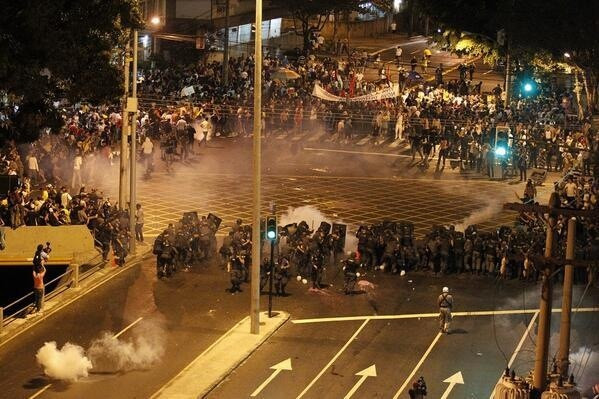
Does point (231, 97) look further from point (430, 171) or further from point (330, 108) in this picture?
point (430, 171)

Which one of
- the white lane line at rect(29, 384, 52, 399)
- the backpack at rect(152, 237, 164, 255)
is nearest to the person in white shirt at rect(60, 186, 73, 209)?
the backpack at rect(152, 237, 164, 255)

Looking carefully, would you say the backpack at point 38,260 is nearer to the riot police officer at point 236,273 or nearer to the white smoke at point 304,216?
the riot police officer at point 236,273

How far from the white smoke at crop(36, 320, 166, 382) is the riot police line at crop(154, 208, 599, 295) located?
4.33 meters

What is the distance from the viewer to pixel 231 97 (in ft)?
164

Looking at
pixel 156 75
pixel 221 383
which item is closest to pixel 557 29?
pixel 156 75

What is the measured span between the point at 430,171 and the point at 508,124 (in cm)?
426

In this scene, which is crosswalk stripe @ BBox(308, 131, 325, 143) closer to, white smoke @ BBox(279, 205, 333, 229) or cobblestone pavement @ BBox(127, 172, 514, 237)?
cobblestone pavement @ BBox(127, 172, 514, 237)

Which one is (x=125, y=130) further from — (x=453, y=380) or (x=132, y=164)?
(x=453, y=380)

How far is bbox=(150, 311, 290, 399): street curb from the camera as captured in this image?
20.3 m

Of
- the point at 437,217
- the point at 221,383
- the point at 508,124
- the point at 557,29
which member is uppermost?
the point at 557,29

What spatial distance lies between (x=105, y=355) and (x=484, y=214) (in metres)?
17.7

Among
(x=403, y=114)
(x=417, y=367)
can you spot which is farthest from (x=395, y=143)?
(x=417, y=367)

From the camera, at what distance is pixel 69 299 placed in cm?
2652

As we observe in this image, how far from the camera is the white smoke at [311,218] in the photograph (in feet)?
105
